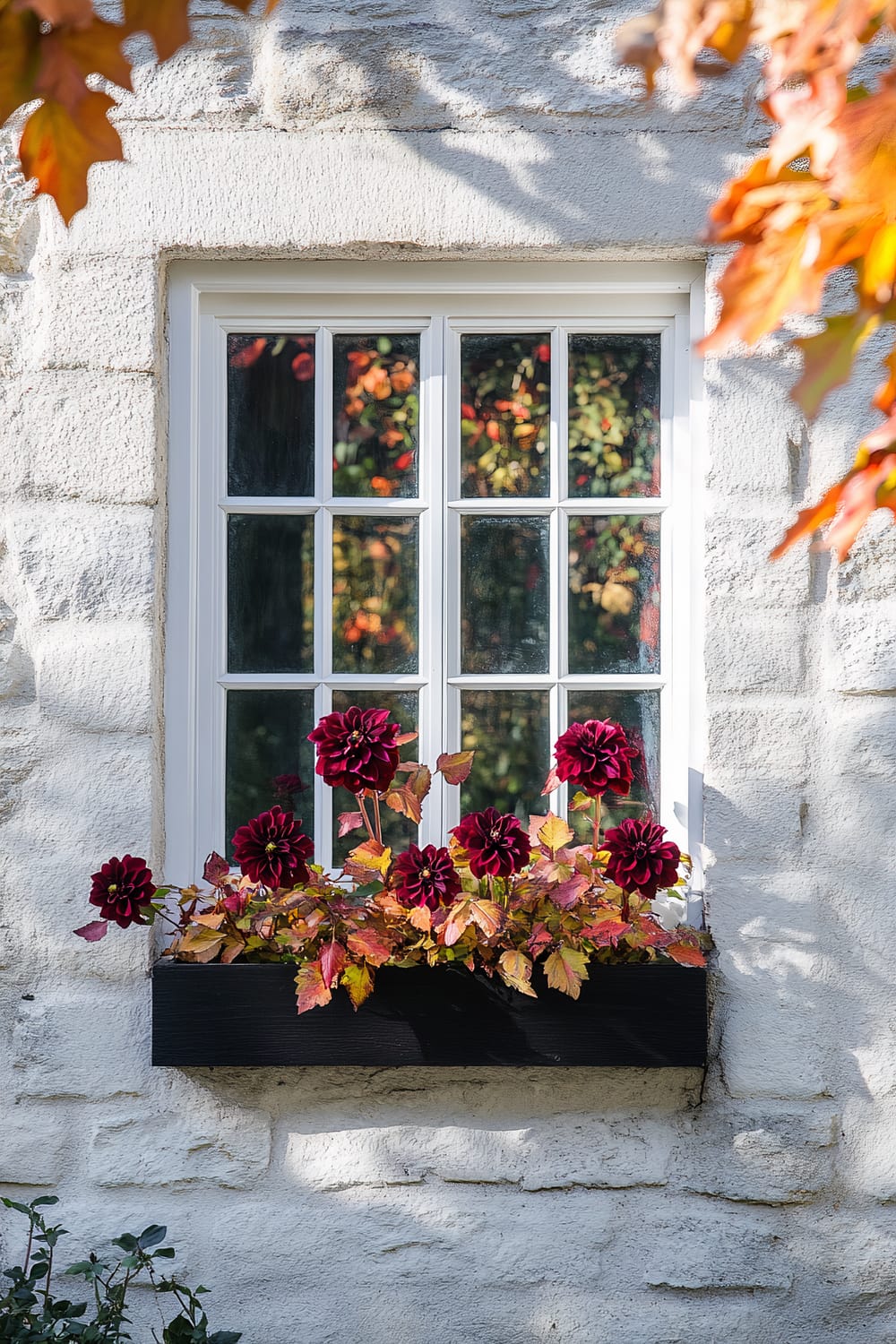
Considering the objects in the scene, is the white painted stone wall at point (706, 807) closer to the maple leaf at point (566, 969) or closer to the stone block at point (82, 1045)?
the stone block at point (82, 1045)

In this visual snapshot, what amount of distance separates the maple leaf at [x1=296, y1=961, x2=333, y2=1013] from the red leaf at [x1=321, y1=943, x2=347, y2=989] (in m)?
0.03

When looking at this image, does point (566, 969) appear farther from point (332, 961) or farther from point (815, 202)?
point (815, 202)

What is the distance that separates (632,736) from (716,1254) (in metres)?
1.00

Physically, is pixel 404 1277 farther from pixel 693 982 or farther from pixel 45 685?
pixel 45 685

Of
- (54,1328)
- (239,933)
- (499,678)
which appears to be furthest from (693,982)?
(54,1328)

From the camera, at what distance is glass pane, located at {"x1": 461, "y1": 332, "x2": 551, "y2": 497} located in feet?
7.32

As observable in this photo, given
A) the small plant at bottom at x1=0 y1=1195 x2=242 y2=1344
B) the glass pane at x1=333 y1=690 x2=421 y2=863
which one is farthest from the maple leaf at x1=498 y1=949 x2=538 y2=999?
the small plant at bottom at x1=0 y1=1195 x2=242 y2=1344

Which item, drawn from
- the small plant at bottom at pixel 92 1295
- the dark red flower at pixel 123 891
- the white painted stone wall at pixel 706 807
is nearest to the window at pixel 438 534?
the white painted stone wall at pixel 706 807

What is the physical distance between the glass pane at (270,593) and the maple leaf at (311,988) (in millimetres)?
624

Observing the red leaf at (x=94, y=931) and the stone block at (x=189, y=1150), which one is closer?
the red leaf at (x=94, y=931)

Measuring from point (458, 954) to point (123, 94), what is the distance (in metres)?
1.78

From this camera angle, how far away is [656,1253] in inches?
79.6

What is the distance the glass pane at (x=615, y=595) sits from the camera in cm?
222

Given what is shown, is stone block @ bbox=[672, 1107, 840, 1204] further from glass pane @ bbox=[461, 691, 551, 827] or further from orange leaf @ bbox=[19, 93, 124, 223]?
orange leaf @ bbox=[19, 93, 124, 223]
